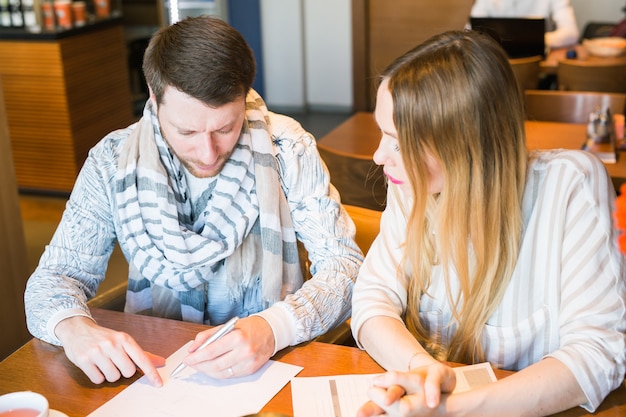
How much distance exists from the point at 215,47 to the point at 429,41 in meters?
0.44

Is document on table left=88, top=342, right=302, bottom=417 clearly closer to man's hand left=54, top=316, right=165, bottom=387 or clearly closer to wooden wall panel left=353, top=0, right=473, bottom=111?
man's hand left=54, top=316, right=165, bottom=387

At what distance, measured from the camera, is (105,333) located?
4.72 ft

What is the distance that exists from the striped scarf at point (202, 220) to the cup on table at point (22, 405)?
556mm

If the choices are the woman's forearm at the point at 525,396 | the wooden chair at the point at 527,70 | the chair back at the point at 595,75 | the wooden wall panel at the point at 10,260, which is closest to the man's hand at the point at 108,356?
the woman's forearm at the point at 525,396

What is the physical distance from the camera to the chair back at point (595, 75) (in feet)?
12.6

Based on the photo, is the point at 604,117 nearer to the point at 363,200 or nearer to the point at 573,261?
the point at 363,200

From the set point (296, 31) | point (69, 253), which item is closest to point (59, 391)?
point (69, 253)

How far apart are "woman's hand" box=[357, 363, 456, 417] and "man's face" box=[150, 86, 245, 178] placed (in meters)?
0.67

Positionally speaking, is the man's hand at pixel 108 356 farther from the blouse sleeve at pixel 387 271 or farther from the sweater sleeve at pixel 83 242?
the blouse sleeve at pixel 387 271

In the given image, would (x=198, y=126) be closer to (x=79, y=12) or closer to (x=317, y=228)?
(x=317, y=228)

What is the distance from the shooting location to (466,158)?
137 centimetres

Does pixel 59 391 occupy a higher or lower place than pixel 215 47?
lower

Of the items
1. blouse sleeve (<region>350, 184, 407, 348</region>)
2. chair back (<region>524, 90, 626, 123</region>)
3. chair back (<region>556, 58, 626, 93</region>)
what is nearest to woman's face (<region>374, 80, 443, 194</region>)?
blouse sleeve (<region>350, 184, 407, 348</region>)

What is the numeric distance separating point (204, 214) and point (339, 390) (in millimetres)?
626
